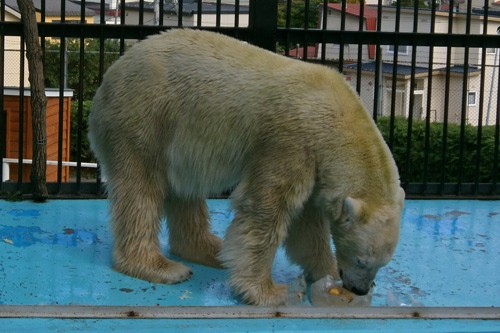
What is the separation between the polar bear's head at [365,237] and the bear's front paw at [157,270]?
88 centimetres

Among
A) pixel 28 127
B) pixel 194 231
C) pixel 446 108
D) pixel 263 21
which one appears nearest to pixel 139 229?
pixel 194 231

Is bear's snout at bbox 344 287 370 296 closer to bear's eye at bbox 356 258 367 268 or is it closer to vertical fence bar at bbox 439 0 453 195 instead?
bear's eye at bbox 356 258 367 268

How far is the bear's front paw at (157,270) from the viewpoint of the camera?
4133 mm

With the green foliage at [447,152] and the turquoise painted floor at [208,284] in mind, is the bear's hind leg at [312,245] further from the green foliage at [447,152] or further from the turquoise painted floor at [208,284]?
the green foliage at [447,152]

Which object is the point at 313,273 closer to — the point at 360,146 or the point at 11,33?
the point at 360,146

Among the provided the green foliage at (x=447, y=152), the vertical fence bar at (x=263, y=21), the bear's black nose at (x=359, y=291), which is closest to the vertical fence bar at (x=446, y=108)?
the vertical fence bar at (x=263, y=21)

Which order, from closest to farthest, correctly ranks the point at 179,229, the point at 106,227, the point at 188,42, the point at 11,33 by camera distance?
the point at 188,42 → the point at 179,229 → the point at 106,227 → the point at 11,33

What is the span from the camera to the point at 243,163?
13.0 ft

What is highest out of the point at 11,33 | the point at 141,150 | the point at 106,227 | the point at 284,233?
the point at 11,33

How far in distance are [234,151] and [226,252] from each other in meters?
0.47

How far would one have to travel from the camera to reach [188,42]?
4.23 meters

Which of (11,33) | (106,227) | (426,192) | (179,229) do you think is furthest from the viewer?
(426,192)

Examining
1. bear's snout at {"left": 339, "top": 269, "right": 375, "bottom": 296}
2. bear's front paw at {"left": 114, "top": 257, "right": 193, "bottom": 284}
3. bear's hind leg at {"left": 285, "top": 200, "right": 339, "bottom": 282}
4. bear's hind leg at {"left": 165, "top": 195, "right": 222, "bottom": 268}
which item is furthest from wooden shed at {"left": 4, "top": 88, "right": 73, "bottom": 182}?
bear's snout at {"left": 339, "top": 269, "right": 375, "bottom": 296}

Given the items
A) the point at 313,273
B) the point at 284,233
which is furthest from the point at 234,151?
the point at 313,273
